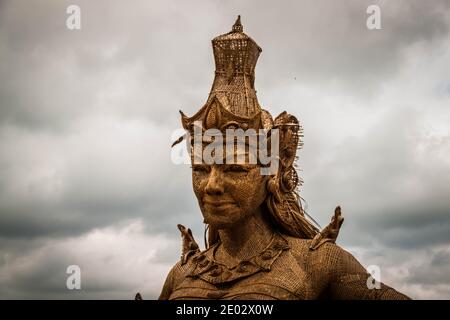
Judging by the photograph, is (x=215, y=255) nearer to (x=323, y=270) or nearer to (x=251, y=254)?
(x=251, y=254)

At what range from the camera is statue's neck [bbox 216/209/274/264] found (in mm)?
10375

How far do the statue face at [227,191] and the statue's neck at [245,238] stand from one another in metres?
0.25

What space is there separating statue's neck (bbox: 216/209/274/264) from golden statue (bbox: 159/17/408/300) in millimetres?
13

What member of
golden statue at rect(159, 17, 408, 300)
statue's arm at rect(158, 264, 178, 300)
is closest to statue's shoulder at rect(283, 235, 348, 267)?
golden statue at rect(159, 17, 408, 300)

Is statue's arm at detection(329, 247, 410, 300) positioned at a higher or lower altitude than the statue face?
lower

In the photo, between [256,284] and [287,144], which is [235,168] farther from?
[256,284]

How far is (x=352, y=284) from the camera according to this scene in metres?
10.0

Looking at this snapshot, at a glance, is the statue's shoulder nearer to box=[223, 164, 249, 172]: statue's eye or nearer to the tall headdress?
the tall headdress

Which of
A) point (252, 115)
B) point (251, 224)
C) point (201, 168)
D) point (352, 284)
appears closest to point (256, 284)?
point (251, 224)

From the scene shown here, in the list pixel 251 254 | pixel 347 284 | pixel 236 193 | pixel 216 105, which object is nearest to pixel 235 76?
pixel 216 105

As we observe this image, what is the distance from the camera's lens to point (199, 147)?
33.7 feet

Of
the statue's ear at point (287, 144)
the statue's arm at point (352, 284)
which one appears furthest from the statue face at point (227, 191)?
the statue's arm at point (352, 284)

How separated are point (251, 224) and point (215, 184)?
86 cm
